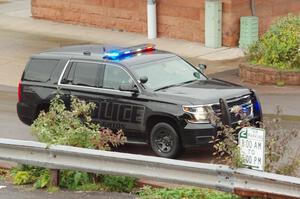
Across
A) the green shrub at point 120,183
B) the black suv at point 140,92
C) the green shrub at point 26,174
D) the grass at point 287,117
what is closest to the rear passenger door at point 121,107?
the black suv at point 140,92

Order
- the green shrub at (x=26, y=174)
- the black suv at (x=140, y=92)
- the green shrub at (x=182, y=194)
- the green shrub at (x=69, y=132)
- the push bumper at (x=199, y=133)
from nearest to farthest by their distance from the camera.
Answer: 1. the green shrub at (x=182, y=194)
2. the green shrub at (x=69, y=132)
3. the green shrub at (x=26, y=174)
4. the push bumper at (x=199, y=133)
5. the black suv at (x=140, y=92)

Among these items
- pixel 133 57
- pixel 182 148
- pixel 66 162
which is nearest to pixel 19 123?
pixel 133 57

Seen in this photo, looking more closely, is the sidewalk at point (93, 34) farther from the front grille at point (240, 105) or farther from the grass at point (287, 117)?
the front grille at point (240, 105)

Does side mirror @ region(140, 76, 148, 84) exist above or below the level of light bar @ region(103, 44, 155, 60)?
below

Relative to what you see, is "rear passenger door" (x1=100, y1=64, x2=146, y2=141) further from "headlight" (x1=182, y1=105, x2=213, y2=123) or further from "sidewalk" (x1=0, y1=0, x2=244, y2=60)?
"sidewalk" (x1=0, y1=0, x2=244, y2=60)

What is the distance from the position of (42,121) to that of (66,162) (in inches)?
39.6

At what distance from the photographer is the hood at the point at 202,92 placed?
11672mm

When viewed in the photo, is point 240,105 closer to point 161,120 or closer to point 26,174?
point 161,120

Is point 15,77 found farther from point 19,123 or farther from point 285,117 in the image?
point 285,117

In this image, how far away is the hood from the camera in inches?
460

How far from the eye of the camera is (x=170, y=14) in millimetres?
24312

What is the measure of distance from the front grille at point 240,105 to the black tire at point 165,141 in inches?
30.1

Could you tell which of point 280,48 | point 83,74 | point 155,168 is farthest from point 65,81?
point 280,48

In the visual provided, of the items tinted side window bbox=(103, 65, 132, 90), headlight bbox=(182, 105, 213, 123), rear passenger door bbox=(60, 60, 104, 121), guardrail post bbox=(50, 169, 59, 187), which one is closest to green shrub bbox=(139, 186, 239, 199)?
guardrail post bbox=(50, 169, 59, 187)
